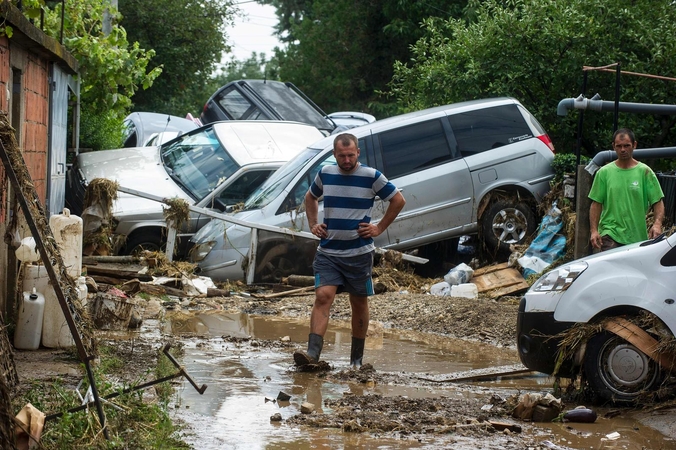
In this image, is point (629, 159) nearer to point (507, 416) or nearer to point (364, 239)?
point (364, 239)

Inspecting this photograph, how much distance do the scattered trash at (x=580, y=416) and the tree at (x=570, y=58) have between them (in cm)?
853

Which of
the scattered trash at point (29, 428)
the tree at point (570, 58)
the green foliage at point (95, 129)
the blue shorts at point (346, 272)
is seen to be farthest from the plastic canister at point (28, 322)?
the green foliage at point (95, 129)

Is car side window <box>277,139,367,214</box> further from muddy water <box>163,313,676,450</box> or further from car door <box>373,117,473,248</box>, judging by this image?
muddy water <box>163,313,676,450</box>

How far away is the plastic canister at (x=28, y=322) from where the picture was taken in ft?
24.8

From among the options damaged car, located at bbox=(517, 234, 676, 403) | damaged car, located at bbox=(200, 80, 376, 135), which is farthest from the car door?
damaged car, located at bbox=(200, 80, 376, 135)

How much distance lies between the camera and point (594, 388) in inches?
263

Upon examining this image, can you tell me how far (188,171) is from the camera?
14414 mm

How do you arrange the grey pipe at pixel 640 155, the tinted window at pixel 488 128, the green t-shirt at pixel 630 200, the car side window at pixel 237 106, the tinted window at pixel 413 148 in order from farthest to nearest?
1. the car side window at pixel 237 106
2. the tinted window at pixel 488 128
3. the tinted window at pixel 413 148
4. the grey pipe at pixel 640 155
5. the green t-shirt at pixel 630 200

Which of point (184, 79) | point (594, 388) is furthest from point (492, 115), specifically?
point (184, 79)

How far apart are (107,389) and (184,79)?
2754 centimetres

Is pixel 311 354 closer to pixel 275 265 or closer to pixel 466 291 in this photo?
pixel 466 291

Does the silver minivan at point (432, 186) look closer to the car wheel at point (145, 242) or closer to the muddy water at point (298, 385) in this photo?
the car wheel at point (145, 242)

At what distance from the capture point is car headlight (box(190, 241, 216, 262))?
498 inches

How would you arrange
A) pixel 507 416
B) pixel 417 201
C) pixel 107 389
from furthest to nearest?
pixel 417 201
pixel 507 416
pixel 107 389
